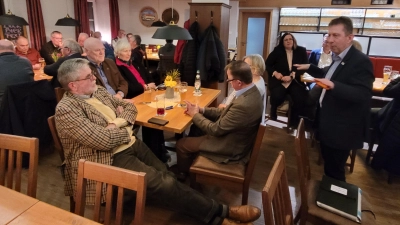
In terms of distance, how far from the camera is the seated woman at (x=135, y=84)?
9.10ft

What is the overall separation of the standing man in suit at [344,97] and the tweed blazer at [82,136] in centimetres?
139

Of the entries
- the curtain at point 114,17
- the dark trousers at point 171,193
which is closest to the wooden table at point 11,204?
the dark trousers at point 171,193

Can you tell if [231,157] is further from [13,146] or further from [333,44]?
[13,146]

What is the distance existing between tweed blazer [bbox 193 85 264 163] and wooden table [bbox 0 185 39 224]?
1.21 metres

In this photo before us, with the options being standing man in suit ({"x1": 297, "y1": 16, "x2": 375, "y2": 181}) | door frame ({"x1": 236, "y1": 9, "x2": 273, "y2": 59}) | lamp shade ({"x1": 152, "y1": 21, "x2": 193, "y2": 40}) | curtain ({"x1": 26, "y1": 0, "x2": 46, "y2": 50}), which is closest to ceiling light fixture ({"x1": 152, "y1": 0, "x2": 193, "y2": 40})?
lamp shade ({"x1": 152, "y1": 21, "x2": 193, "y2": 40})

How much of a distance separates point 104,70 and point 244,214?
1939 millimetres

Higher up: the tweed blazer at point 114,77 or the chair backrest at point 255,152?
the tweed blazer at point 114,77

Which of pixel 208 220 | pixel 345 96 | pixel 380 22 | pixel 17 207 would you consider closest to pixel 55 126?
pixel 17 207

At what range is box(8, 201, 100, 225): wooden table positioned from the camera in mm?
1028

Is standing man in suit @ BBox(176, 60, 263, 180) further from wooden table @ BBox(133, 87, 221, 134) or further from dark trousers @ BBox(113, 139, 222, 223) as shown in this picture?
dark trousers @ BBox(113, 139, 222, 223)

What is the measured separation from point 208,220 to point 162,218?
42 centimetres

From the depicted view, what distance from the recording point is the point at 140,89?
309 cm

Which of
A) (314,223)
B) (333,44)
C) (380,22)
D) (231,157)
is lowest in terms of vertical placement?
(314,223)

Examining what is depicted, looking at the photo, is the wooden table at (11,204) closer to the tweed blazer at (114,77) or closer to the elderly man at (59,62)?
the tweed blazer at (114,77)
